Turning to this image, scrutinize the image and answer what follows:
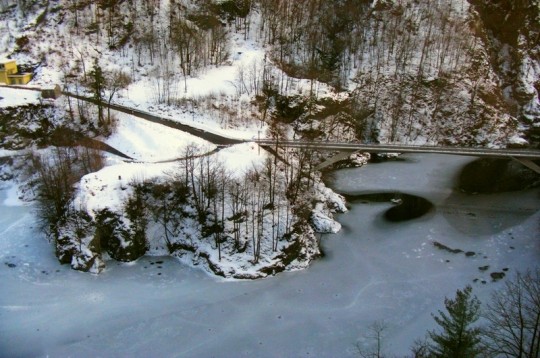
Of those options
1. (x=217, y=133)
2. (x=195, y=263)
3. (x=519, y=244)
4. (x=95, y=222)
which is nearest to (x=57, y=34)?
(x=217, y=133)

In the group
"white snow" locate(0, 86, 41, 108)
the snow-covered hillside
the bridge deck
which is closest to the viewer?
the snow-covered hillside

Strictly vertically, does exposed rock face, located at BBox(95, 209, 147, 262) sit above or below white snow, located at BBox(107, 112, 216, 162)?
below

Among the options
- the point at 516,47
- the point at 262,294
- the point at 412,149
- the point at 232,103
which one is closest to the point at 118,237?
the point at 262,294

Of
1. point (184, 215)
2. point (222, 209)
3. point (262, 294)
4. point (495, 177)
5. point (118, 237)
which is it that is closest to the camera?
point (262, 294)

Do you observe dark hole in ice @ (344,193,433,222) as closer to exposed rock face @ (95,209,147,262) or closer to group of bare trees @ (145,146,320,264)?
group of bare trees @ (145,146,320,264)

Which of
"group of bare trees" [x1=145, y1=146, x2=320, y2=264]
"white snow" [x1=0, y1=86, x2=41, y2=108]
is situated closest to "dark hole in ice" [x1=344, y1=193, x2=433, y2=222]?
"group of bare trees" [x1=145, y1=146, x2=320, y2=264]

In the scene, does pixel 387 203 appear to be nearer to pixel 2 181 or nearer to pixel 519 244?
pixel 519 244

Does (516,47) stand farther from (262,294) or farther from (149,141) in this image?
(262,294)

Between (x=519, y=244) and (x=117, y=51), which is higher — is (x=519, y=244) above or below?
below
